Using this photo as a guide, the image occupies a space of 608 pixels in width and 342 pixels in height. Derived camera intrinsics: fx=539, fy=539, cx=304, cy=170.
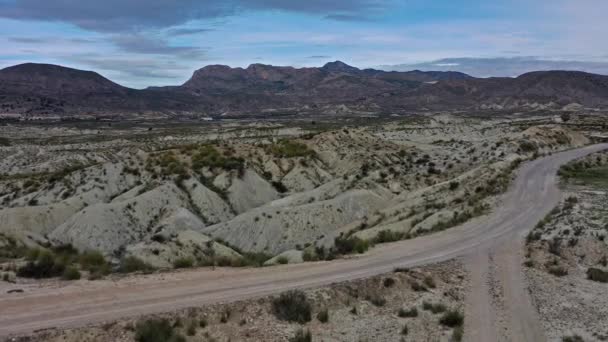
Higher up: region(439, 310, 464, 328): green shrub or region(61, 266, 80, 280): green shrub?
region(61, 266, 80, 280): green shrub

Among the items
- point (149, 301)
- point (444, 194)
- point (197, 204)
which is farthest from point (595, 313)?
point (197, 204)

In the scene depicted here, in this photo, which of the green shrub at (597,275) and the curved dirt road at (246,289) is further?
the green shrub at (597,275)

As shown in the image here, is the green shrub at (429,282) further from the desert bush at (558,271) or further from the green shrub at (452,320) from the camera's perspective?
the desert bush at (558,271)

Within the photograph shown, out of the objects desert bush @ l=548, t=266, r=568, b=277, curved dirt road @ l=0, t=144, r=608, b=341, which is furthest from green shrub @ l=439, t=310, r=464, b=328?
desert bush @ l=548, t=266, r=568, b=277

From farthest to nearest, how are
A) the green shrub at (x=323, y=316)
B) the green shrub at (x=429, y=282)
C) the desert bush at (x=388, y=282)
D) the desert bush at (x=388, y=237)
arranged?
the desert bush at (x=388, y=237), the green shrub at (x=429, y=282), the desert bush at (x=388, y=282), the green shrub at (x=323, y=316)

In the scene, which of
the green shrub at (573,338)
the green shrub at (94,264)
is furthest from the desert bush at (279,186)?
the green shrub at (573,338)

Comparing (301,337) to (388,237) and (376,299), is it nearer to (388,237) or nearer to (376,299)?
(376,299)

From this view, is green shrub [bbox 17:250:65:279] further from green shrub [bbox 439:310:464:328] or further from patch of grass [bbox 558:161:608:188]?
patch of grass [bbox 558:161:608:188]
